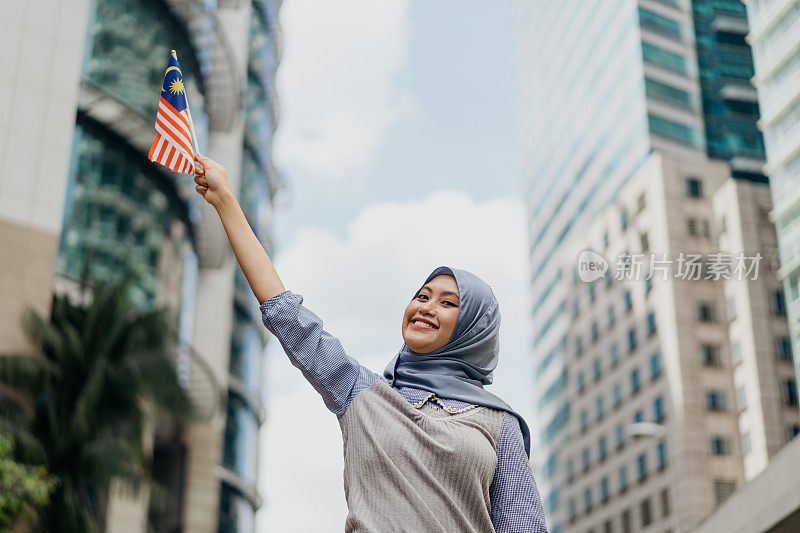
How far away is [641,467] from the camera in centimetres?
6512

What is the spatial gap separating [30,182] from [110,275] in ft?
15.3

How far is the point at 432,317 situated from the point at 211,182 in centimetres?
81

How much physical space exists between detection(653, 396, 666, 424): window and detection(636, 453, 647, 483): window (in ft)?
7.90

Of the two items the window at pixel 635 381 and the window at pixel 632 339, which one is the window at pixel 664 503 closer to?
the window at pixel 635 381

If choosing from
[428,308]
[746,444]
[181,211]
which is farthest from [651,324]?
[428,308]

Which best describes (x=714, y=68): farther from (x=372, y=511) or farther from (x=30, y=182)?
(x=372, y=511)

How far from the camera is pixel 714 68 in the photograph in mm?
71125

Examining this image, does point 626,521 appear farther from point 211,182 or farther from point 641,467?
point 211,182

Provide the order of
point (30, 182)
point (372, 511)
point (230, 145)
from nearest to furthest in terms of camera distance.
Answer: point (372, 511), point (30, 182), point (230, 145)

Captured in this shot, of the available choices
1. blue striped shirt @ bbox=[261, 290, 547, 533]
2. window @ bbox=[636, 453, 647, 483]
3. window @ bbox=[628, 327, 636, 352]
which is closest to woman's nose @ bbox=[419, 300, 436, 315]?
blue striped shirt @ bbox=[261, 290, 547, 533]

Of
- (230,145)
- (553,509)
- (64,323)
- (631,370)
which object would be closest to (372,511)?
(64,323)

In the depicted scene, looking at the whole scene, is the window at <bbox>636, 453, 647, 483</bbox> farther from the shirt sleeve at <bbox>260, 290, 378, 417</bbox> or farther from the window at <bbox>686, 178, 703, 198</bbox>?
the shirt sleeve at <bbox>260, 290, 378, 417</bbox>

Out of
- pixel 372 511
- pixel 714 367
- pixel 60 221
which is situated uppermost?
pixel 714 367

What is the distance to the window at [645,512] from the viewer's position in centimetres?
6366
